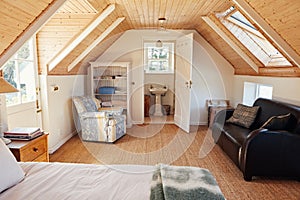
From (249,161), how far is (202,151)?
3.76 ft

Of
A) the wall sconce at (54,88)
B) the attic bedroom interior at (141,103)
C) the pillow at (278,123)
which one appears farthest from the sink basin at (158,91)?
the pillow at (278,123)

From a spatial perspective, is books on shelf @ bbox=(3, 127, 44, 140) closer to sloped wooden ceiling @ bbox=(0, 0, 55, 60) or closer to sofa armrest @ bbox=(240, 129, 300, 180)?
sloped wooden ceiling @ bbox=(0, 0, 55, 60)

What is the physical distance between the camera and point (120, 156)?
3494 millimetres

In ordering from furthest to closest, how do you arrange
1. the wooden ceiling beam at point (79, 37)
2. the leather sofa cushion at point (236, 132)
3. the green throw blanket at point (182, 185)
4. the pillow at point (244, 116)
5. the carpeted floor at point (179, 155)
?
the pillow at point (244, 116) → the wooden ceiling beam at point (79, 37) → the leather sofa cushion at point (236, 132) → the carpeted floor at point (179, 155) → the green throw blanket at point (182, 185)

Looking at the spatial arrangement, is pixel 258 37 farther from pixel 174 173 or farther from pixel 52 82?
pixel 52 82

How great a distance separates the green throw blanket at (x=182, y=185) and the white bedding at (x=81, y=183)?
0.22ft

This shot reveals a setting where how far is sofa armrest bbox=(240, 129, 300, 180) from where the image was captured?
8.47 ft

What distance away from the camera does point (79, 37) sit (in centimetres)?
338

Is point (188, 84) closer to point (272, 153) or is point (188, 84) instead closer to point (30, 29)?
point (272, 153)

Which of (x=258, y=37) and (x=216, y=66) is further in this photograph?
(x=216, y=66)

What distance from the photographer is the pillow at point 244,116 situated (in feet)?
11.2

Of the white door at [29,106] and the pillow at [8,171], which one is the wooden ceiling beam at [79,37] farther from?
the pillow at [8,171]

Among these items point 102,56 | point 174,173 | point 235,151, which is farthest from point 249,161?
point 102,56

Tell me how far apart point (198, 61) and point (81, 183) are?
14.4 ft
